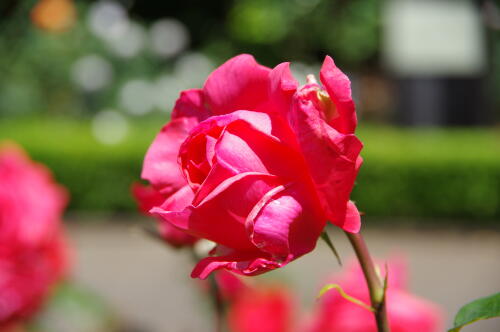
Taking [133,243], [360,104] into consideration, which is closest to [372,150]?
[133,243]

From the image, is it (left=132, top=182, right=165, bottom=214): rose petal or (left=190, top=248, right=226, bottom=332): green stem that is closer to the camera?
(left=132, top=182, right=165, bottom=214): rose petal

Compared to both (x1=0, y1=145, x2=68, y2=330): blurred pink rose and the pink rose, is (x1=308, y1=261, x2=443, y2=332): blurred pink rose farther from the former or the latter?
(x1=0, y1=145, x2=68, y2=330): blurred pink rose

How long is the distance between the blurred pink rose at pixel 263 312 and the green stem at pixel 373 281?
0.70m

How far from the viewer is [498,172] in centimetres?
670

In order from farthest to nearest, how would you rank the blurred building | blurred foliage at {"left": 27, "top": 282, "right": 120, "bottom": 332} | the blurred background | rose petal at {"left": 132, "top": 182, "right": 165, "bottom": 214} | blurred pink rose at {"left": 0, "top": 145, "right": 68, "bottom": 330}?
the blurred building < blurred foliage at {"left": 27, "top": 282, "right": 120, "bottom": 332} < the blurred background < blurred pink rose at {"left": 0, "top": 145, "right": 68, "bottom": 330} < rose petal at {"left": 132, "top": 182, "right": 165, "bottom": 214}

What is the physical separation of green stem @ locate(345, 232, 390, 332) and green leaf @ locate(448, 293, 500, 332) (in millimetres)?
48

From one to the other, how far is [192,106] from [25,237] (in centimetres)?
94

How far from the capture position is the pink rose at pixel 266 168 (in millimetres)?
413

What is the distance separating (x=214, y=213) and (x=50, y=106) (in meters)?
12.3

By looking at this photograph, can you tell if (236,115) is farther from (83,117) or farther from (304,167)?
(83,117)

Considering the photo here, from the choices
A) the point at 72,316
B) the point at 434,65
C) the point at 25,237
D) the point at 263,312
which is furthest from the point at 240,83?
the point at 434,65

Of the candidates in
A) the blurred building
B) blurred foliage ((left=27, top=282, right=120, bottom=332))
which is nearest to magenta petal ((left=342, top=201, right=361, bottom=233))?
blurred foliage ((left=27, top=282, right=120, bottom=332))

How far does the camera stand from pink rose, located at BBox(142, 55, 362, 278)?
0.41 metres

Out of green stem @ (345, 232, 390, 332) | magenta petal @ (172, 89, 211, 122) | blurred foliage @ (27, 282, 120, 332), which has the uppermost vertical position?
magenta petal @ (172, 89, 211, 122)
